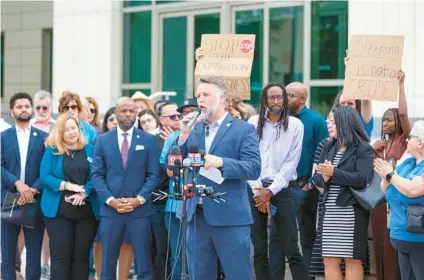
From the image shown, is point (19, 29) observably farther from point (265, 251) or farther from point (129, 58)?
point (265, 251)

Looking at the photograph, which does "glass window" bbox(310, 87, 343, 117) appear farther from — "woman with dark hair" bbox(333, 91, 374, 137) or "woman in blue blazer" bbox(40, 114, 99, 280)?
"woman in blue blazer" bbox(40, 114, 99, 280)

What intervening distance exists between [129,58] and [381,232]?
29.5 ft

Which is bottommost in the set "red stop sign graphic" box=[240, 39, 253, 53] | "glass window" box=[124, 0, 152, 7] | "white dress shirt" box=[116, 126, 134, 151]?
"white dress shirt" box=[116, 126, 134, 151]

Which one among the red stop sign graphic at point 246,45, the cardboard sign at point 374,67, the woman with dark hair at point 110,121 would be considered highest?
the red stop sign graphic at point 246,45

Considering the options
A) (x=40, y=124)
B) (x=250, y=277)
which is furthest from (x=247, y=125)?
(x=40, y=124)

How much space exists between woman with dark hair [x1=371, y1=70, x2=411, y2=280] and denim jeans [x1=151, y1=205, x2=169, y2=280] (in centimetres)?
223

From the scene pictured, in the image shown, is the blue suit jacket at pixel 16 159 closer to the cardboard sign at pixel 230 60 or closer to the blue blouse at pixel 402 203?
the cardboard sign at pixel 230 60

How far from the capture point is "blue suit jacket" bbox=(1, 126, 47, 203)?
32.2 ft

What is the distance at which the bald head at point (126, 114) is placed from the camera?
9.45m

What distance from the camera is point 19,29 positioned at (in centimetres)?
2070

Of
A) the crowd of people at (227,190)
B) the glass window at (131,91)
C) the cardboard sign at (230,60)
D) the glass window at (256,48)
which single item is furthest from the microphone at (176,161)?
the glass window at (131,91)

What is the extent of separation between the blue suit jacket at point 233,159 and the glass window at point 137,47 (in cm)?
944

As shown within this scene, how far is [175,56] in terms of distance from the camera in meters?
16.7

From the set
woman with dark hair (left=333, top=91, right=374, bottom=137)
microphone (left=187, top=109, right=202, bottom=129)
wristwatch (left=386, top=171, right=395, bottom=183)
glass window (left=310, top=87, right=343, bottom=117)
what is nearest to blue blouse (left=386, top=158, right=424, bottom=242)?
wristwatch (left=386, top=171, right=395, bottom=183)
